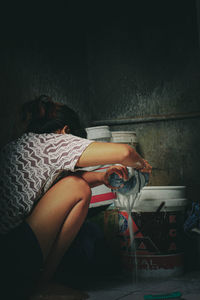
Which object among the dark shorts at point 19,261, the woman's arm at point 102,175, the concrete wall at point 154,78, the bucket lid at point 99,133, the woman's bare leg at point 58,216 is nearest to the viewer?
the dark shorts at point 19,261

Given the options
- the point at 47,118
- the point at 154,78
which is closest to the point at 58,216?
the point at 47,118

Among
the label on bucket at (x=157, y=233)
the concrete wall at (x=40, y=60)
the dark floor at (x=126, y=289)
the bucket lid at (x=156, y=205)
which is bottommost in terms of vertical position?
→ the dark floor at (x=126, y=289)

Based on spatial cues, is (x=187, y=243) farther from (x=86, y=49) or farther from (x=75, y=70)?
(x=86, y=49)

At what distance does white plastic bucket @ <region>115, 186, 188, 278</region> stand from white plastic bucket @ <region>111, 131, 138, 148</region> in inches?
19.7

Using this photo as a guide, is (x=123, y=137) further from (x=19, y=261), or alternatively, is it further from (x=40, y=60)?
(x=19, y=261)

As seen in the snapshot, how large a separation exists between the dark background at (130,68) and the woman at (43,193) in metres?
0.58

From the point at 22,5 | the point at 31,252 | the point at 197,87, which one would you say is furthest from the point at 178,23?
the point at 31,252

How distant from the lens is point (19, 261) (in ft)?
3.67

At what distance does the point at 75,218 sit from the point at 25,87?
82 cm

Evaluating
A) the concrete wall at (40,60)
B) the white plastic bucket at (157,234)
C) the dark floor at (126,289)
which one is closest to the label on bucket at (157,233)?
the white plastic bucket at (157,234)

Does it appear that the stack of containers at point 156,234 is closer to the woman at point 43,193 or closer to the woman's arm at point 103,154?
the woman at point 43,193

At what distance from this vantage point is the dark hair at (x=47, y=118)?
4.49ft

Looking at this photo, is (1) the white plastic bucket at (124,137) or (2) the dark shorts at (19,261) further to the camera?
(1) the white plastic bucket at (124,137)

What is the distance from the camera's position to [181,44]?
2094mm
